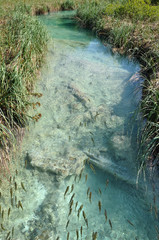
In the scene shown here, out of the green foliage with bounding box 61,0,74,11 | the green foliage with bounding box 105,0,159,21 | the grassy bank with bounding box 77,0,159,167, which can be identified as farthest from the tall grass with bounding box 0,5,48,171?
the green foliage with bounding box 61,0,74,11

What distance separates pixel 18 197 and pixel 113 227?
1.06 m

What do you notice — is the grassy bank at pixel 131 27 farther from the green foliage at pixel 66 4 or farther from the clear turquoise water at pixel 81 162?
the green foliage at pixel 66 4

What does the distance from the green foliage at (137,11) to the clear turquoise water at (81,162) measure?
417 centimetres

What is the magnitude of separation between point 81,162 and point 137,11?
7.77 meters

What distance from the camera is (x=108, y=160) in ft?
9.67

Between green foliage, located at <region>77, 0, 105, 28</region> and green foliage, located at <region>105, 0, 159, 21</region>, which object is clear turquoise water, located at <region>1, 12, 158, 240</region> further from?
green foliage, located at <region>77, 0, 105, 28</region>

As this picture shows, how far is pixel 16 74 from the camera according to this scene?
3191 mm

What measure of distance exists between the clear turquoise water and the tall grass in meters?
0.32

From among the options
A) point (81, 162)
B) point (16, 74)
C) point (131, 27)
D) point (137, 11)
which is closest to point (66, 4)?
point (137, 11)

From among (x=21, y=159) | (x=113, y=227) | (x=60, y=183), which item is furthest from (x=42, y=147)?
(x=113, y=227)

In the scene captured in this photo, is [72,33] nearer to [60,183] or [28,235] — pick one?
[60,183]

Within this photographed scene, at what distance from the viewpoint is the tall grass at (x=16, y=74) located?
115 inches

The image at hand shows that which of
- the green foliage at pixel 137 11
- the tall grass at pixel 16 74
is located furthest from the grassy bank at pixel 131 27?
the tall grass at pixel 16 74

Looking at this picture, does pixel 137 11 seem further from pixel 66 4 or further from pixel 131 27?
pixel 66 4
